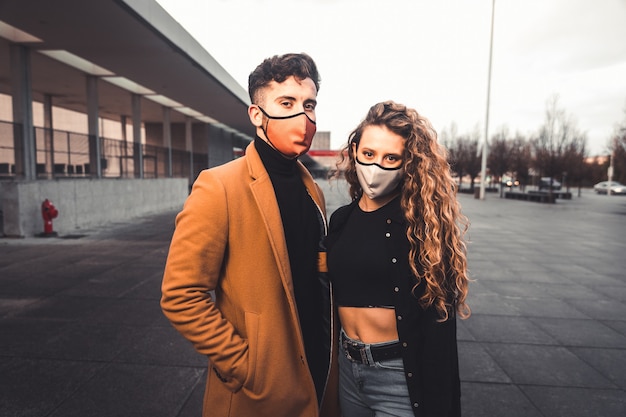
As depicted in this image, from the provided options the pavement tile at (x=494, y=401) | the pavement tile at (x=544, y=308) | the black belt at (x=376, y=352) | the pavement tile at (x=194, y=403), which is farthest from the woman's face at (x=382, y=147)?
the pavement tile at (x=544, y=308)

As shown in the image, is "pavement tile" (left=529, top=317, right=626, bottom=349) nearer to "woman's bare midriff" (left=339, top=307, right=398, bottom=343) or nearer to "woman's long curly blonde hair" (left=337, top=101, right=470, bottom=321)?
"woman's long curly blonde hair" (left=337, top=101, right=470, bottom=321)

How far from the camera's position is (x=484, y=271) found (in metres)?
7.46

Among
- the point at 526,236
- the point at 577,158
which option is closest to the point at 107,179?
the point at 526,236

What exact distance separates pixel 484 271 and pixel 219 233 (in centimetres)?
700

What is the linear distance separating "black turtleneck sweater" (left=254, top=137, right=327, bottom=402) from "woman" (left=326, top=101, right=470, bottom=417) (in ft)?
0.38

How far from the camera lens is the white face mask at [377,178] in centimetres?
194

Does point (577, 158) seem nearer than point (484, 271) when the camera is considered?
No

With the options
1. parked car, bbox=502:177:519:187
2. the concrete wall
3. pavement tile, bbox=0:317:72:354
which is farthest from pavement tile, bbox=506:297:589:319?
parked car, bbox=502:177:519:187

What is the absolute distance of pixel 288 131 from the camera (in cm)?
182

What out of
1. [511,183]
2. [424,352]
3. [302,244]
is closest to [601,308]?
[424,352]

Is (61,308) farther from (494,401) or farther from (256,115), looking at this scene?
(494,401)

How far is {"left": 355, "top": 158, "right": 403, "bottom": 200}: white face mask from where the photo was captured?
1937mm

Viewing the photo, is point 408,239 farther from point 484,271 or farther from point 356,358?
point 484,271

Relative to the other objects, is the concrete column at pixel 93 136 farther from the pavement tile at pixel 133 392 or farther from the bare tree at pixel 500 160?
the bare tree at pixel 500 160
